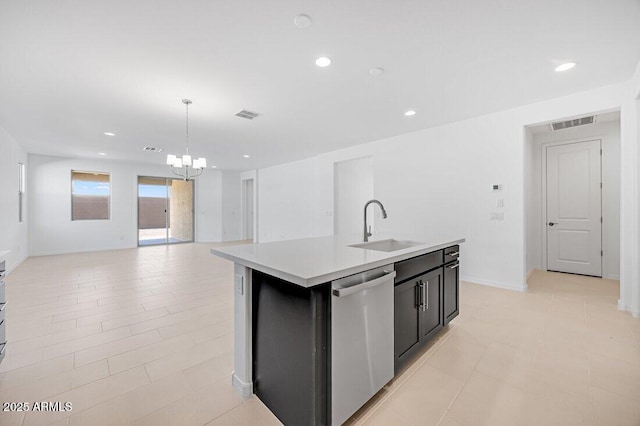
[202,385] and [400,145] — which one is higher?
[400,145]

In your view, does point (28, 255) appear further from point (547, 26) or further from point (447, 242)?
point (547, 26)

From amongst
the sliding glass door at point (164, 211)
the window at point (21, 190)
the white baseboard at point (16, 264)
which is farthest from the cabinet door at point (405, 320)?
→ the sliding glass door at point (164, 211)

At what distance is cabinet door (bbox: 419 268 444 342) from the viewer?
204 centimetres

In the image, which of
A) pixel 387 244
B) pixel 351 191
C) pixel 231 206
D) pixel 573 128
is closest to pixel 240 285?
pixel 387 244

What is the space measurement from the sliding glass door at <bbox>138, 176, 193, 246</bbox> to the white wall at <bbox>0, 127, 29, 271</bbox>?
8.59 ft

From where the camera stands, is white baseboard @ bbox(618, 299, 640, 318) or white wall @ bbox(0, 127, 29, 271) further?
white wall @ bbox(0, 127, 29, 271)

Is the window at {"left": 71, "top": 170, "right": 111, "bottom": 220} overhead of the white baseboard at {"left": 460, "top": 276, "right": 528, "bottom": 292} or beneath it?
overhead

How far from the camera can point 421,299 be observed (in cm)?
199

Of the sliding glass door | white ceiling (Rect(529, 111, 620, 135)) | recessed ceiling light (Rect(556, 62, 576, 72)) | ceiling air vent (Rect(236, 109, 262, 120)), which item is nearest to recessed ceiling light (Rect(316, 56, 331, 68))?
ceiling air vent (Rect(236, 109, 262, 120))

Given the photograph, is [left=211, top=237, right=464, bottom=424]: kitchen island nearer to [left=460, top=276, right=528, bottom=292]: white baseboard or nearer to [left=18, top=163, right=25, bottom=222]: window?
[left=460, top=276, right=528, bottom=292]: white baseboard

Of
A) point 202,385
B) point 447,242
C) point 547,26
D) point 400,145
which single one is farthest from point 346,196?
point 202,385

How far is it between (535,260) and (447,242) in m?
4.00

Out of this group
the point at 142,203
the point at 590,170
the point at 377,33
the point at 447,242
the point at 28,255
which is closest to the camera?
the point at 377,33

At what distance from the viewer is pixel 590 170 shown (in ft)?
14.6
